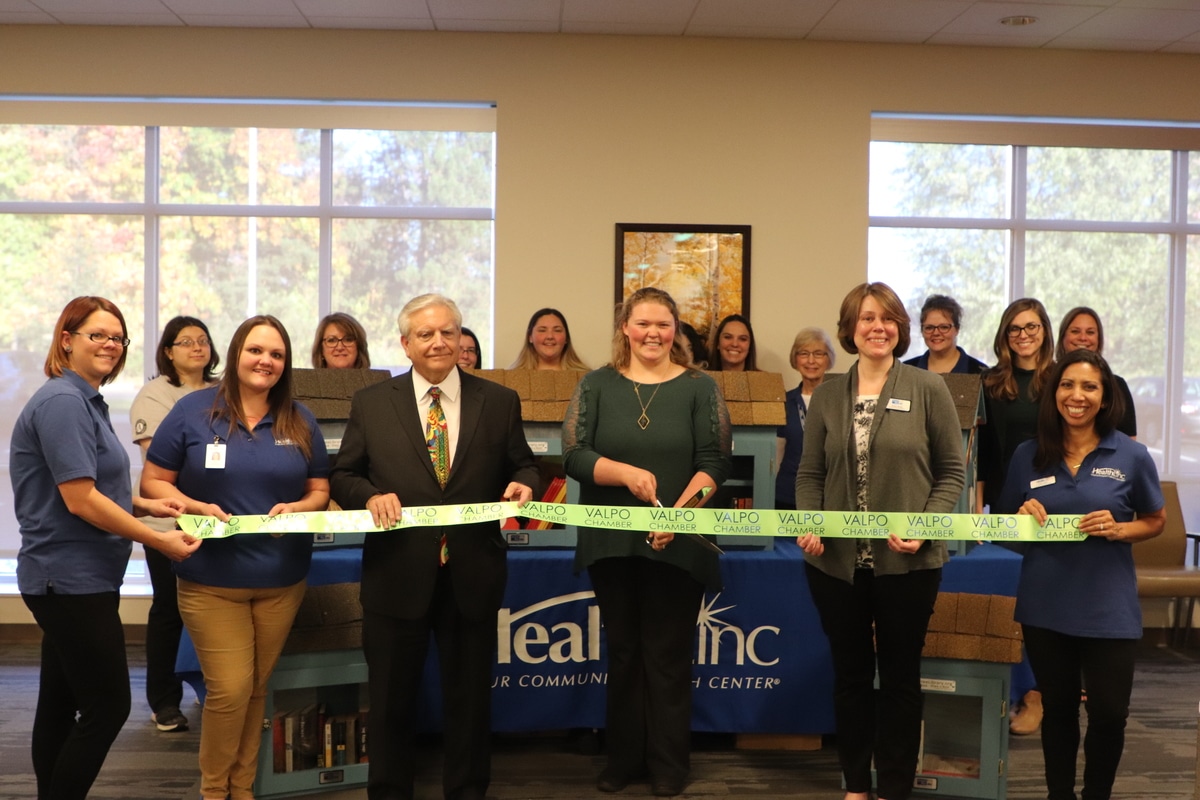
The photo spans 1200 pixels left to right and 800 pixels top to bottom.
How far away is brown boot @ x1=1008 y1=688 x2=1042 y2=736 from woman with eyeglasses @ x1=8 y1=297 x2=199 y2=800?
340 centimetres

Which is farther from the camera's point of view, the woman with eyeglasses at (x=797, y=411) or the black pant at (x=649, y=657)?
the woman with eyeglasses at (x=797, y=411)

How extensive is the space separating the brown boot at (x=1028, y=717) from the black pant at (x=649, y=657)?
64.5 inches

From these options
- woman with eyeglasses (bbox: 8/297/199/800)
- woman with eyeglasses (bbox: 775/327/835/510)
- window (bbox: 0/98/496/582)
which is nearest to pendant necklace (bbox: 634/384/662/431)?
woman with eyeglasses (bbox: 775/327/835/510)

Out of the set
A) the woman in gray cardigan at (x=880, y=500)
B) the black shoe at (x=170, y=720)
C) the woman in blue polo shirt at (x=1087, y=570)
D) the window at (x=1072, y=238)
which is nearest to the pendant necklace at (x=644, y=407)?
the woman in gray cardigan at (x=880, y=500)

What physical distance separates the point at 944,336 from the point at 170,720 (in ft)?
12.4

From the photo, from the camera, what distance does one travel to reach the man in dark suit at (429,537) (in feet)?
9.82

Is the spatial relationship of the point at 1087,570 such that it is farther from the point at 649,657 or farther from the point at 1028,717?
the point at 1028,717

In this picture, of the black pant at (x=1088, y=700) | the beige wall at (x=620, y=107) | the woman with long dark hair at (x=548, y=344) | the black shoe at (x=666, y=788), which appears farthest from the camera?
the beige wall at (x=620, y=107)

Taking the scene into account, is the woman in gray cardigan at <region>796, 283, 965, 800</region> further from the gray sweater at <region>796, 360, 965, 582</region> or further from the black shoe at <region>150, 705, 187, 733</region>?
the black shoe at <region>150, 705, 187, 733</region>

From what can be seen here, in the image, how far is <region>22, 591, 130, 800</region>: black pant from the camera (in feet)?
8.61

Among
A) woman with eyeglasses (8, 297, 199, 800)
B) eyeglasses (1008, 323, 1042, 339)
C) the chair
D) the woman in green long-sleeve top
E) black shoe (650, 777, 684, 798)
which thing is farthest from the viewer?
the chair

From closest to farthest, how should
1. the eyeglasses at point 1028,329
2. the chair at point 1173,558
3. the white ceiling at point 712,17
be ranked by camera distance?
the eyeglasses at point 1028,329, the white ceiling at point 712,17, the chair at point 1173,558

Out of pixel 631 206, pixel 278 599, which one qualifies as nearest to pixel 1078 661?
pixel 278 599

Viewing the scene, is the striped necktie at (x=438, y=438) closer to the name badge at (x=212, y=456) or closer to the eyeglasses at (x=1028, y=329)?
the name badge at (x=212, y=456)
